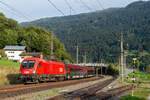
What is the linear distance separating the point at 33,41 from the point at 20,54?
863 cm

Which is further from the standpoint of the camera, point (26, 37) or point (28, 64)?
point (26, 37)

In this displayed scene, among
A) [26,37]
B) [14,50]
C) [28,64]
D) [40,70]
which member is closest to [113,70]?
[26,37]

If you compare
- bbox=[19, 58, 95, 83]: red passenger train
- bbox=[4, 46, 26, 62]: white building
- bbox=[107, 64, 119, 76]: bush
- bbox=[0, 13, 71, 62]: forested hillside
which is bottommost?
bbox=[107, 64, 119, 76]: bush

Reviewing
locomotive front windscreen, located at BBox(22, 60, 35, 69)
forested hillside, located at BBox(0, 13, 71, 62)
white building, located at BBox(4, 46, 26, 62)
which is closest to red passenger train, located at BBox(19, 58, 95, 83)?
locomotive front windscreen, located at BBox(22, 60, 35, 69)

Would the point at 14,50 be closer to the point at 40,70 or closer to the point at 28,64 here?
the point at 40,70

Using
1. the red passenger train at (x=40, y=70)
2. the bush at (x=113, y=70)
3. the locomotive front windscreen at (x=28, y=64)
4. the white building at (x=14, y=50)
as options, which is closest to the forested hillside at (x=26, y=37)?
the white building at (x=14, y=50)

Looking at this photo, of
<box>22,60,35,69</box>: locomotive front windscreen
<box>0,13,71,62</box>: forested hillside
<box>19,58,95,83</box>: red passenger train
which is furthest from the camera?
<box>0,13,71,62</box>: forested hillside

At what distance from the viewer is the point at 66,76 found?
41500mm

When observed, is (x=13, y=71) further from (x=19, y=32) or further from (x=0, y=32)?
(x=19, y=32)

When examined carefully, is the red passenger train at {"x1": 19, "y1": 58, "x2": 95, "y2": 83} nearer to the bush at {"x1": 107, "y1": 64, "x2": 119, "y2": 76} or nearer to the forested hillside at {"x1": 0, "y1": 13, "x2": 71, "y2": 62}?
the forested hillside at {"x1": 0, "y1": 13, "x2": 71, "y2": 62}

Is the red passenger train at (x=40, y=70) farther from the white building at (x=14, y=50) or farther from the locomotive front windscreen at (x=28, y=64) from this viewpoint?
the white building at (x=14, y=50)

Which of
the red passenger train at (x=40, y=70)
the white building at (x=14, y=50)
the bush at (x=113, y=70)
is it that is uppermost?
the white building at (x=14, y=50)

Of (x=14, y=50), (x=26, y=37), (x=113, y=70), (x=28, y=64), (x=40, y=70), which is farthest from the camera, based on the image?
(x=113, y=70)

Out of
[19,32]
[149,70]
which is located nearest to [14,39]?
[19,32]
